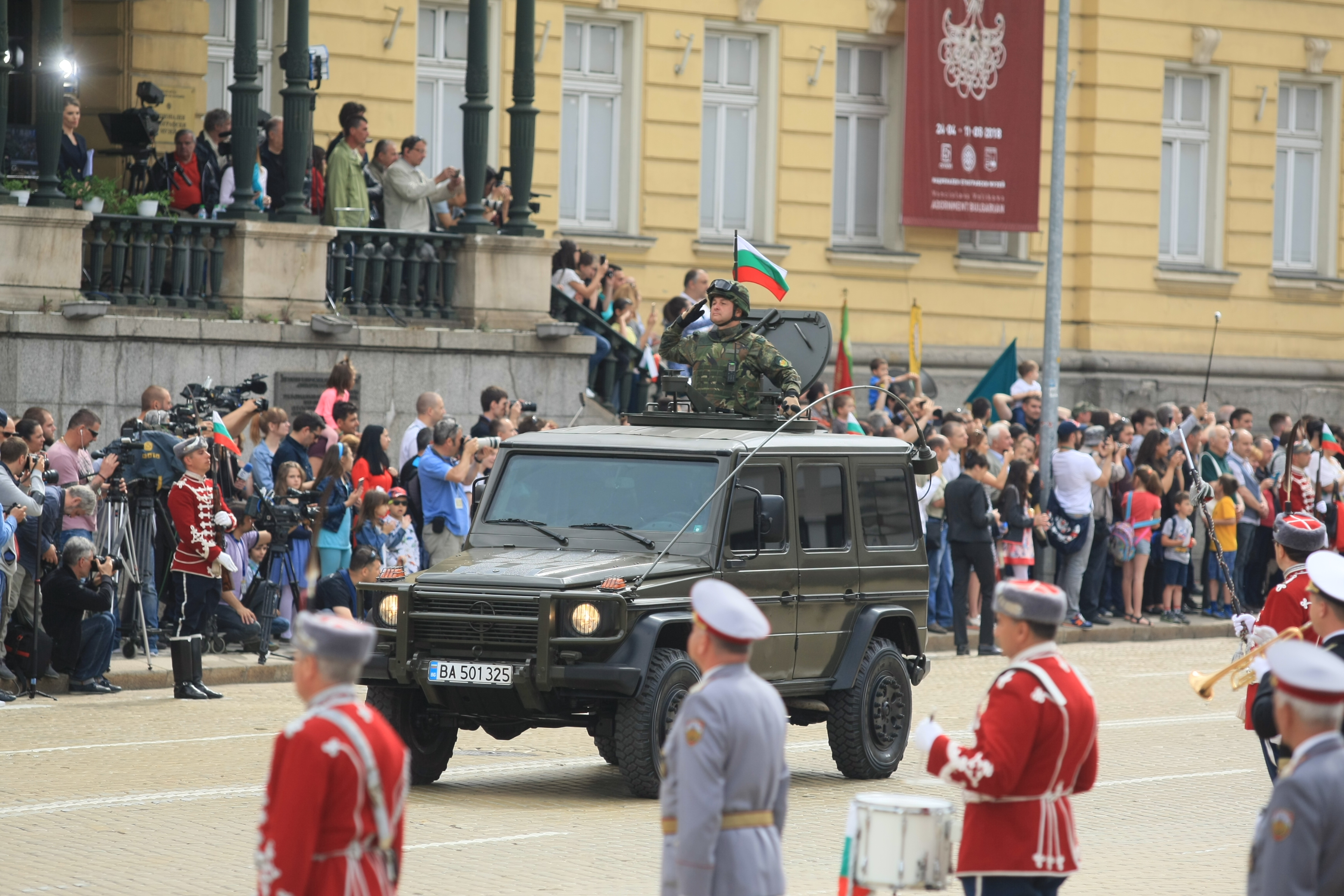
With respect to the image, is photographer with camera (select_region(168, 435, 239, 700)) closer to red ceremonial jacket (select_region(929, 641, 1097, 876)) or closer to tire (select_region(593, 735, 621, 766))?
tire (select_region(593, 735, 621, 766))

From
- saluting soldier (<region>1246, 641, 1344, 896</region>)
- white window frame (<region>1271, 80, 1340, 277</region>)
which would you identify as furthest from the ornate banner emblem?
saluting soldier (<region>1246, 641, 1344, 896</region>)

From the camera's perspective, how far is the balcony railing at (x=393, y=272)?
2262 cm

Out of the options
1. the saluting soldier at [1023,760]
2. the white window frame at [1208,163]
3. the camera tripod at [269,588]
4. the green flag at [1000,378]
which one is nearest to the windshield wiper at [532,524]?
the camera tripod at [269,588]

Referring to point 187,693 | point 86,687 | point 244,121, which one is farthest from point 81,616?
point 244,121

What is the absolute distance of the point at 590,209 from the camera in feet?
95.2

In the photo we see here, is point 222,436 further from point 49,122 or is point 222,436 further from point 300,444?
point 49,122

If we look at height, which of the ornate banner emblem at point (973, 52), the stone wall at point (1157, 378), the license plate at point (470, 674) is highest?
the ornate banner emblem at point (973, 52)

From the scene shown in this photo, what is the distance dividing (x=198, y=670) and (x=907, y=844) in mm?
10556

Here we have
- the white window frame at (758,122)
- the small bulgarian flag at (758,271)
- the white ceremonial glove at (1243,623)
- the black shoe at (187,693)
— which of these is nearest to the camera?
the white ceremonial glove at (1243,623)

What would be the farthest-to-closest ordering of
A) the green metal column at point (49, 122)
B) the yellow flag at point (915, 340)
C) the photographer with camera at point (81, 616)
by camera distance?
the yellow flag at point (915, 340) → the green metal column at point (49, 122) → the photographer with camera at point (81, 616)

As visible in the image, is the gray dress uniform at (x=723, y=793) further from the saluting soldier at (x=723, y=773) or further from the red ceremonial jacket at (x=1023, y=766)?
the red ceremonial jacket at (x=1023, y=766)

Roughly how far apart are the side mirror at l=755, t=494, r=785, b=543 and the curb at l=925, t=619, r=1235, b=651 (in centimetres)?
946

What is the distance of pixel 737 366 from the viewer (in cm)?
1405

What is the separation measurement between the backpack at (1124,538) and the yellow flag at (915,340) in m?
4.10
